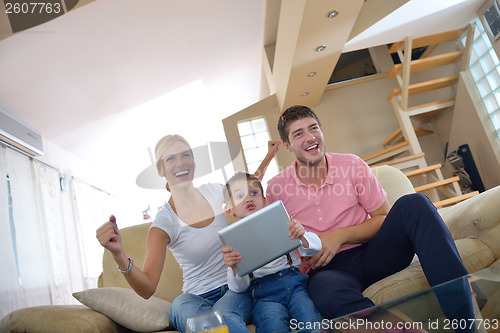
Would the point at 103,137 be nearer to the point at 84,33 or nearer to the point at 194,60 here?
the point at 194,60

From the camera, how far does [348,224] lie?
5.20ft

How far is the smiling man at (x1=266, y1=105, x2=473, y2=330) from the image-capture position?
1179 mm

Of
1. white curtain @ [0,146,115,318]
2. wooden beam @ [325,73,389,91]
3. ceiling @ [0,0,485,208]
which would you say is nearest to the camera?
ceiling @ [0,0,485,208]

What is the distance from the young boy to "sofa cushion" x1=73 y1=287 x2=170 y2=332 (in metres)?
0.29

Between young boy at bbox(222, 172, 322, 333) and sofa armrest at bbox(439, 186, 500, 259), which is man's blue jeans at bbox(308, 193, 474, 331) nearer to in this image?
young boy at bbox(222, 172, 322, 333)

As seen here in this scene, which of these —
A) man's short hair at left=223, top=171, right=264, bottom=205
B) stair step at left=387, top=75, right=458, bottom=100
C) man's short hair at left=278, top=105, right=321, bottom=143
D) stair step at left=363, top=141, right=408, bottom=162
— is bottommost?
man's short hair at left=223, top=171, right=264, bottom=205

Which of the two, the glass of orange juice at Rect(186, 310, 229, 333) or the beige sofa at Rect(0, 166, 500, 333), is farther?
the beige sofa at Rect(0, 166, 500, 333)

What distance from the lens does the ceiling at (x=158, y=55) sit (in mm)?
3400

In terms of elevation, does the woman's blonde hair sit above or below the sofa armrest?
above

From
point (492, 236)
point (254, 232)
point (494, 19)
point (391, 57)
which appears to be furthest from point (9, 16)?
point (391, 57)

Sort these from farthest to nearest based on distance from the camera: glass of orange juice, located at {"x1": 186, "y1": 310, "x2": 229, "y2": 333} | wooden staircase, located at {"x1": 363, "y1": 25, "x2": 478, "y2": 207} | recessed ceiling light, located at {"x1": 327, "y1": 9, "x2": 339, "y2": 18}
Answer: wooden staircase, located at {"x1": 363, "y1": 25, "x2": 478, "y2": 207}
recessed ceiling light, located at {"x1": 327, "y1": 9, "x2": 339, "y2": 18}
glass of orange juice, located at {"x1": 186, "y1": 310, "x2": 229, "y2": 333}

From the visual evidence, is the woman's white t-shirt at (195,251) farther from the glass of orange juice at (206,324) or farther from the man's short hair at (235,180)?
the glass of orange juice at (206,324)

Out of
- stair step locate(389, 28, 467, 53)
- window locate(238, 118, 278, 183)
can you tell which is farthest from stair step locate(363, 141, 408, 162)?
window locate(238, 118, 278, 183)

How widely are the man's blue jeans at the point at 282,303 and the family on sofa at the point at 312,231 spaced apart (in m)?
0.04
